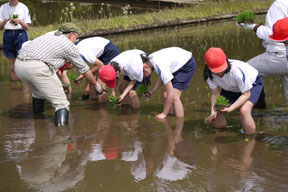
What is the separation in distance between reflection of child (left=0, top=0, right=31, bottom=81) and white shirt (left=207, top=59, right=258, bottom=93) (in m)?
4.41

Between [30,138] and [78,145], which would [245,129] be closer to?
[78,145]

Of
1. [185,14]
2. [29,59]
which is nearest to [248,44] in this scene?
[185,14]

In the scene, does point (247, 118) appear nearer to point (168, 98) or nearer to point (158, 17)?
point (168, 98)

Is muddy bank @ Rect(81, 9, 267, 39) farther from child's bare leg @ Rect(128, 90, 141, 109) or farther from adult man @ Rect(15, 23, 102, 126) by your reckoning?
adult man @ Rect(15, 23, 102, 126)

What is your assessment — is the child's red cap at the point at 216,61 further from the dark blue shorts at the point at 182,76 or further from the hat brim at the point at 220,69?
the dark blue shorts at the point at 182,76

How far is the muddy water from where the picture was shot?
4.45 metres

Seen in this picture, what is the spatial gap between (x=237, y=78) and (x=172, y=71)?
123 centimetres

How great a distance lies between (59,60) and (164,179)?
105 inches

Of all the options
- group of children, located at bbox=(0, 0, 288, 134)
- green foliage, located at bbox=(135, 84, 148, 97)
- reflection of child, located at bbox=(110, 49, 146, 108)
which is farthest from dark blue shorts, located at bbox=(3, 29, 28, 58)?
green foliage, located at bbox=(135, 84, 148, 97)

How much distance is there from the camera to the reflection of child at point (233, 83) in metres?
5.36

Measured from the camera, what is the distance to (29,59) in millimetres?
6434

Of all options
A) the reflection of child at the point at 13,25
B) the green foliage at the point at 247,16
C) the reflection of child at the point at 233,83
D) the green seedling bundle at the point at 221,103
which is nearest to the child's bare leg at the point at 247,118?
the reflection of child at the point at 233,83

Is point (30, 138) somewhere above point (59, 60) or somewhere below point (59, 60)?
below

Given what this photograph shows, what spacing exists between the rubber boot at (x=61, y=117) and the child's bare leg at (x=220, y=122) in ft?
6.11
